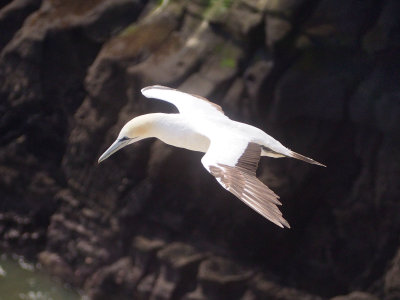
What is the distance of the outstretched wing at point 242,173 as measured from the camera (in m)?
3.34

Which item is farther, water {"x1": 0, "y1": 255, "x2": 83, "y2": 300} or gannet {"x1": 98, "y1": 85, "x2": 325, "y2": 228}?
water {"x1": 0, "y1": 255, "x2": 83, "y2": 300}

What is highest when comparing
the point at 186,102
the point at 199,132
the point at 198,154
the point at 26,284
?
the point at 199,132

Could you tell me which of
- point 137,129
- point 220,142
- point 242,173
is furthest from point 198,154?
point 242,173

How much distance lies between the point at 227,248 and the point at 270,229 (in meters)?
0.42

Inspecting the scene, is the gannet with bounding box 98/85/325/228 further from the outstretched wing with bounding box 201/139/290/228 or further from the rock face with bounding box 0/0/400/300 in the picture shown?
the rock face with bounding box 0/0/400/300

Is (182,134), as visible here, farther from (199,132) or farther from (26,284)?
(26,284)

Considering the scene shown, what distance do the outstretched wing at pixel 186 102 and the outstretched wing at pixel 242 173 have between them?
83 centimetres

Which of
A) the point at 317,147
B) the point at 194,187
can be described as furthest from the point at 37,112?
the point at 317,147

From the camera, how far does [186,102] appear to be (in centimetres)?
508

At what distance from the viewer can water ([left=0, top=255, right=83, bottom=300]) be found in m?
7.20

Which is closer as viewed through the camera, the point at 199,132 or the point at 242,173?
the point at 242,173

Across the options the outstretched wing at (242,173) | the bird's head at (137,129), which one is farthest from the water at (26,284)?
the outstretched wing at (242,173)

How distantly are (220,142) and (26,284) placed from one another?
4099mm

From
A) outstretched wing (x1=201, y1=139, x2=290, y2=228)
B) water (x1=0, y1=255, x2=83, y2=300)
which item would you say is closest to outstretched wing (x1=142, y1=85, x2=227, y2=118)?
outstretched wing (x1=201, y1=139, x2=290, y2=228)
